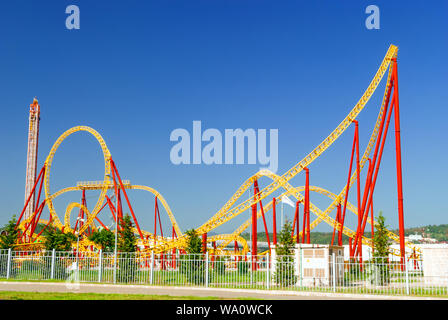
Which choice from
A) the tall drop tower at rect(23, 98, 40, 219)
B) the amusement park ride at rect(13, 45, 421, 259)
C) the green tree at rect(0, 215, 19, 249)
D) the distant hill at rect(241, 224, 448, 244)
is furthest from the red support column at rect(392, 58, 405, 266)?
the distant hill at rect(241, 224, 448, 244)

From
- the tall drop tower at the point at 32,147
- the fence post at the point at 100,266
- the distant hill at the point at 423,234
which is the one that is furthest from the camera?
the distant hill at the point at 423,234

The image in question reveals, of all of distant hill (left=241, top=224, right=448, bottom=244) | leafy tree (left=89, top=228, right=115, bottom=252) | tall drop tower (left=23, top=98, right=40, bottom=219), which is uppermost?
tall drop tower (left=23, top=98, right=40, bottom=219)

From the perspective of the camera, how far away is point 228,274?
25766 millimetres

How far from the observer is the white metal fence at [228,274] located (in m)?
21.4

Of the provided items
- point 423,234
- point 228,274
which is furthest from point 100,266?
point 423,234

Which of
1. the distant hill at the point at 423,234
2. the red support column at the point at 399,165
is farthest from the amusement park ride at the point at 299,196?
the distant hill at the point at 423,234

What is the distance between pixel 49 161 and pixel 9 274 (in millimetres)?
24910

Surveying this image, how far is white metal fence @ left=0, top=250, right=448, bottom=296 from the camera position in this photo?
70.2ft

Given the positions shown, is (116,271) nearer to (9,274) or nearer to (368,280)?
(9,274)

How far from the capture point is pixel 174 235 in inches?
2329

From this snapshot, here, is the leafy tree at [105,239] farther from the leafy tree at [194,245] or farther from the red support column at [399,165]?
the red support column at [399,165]

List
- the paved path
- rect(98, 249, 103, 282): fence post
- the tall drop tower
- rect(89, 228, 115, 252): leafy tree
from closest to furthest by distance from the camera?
the paved path
rect(98, 249, 103, 282): fence post
rect(89, 228, 115, 252): leafy tree
the tall drop tower

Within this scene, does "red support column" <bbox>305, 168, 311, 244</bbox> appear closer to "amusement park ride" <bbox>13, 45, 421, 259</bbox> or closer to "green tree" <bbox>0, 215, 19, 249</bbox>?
"amusement park ride" <bbox>13, 45, 421, 259</bbox>
